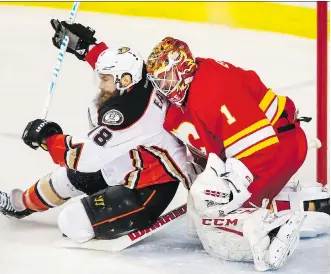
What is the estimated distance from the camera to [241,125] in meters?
2.50

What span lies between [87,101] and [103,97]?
4.88 ft

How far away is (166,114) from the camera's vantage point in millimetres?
2656

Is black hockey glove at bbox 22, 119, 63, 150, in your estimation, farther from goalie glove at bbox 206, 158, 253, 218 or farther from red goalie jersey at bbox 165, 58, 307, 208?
goalie glove at bbox 206, 158, 253, 218

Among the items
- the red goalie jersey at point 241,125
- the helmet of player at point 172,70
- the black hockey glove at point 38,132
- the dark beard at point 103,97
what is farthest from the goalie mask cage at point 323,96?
the black hockey glove at point 38,132

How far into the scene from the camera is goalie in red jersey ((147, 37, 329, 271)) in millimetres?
2453

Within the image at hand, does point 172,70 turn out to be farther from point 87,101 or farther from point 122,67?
point 87,101

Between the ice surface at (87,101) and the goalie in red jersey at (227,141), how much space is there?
0.34 feet

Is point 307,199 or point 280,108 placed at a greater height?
point 280,108

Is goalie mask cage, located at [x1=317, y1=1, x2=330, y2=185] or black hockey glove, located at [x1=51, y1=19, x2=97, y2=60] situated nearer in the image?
black hockey glove, located at [x1=51, y1=19, x2=97, y2=60]

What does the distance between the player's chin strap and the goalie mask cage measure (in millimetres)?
749

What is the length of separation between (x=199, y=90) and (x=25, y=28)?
2805mm

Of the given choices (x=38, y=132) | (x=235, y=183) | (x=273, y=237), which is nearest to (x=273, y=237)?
(x=273, y=237)

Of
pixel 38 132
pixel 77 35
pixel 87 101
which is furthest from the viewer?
pixel 87 101

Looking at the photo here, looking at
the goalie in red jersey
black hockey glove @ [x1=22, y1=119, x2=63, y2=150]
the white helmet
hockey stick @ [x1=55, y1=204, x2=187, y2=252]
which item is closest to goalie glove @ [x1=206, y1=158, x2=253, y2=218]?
the goalie in red jersey
